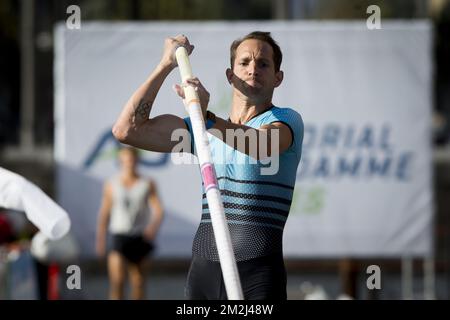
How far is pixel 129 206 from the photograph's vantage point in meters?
10.4

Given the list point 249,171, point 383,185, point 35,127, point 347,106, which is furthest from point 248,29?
point 35,127

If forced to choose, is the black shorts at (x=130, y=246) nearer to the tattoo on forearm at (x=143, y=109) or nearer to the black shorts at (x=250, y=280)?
the black shorts at (x=250, y=280)

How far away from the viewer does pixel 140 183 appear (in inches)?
414

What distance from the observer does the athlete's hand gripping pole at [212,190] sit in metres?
3.32

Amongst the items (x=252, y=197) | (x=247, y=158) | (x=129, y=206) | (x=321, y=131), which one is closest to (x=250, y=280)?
(x=252, y=197)

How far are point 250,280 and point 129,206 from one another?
261 inches

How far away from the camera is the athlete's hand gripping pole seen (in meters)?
3.32

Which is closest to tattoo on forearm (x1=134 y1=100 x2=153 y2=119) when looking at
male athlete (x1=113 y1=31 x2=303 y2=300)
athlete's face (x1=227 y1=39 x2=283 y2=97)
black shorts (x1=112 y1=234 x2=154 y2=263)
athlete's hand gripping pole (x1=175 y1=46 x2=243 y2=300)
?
male athlete (x1=113 y1=31 x2=303 y2=300)

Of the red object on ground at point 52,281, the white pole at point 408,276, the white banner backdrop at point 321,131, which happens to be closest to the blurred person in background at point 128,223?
the white banner backdrop at point 321,131

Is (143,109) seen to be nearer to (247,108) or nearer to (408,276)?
(247,108)

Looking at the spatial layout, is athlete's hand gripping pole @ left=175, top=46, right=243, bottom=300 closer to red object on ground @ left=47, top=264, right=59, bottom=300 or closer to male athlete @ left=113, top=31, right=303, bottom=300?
male athlete @ left=113, top=31, right=303, bottom=300
